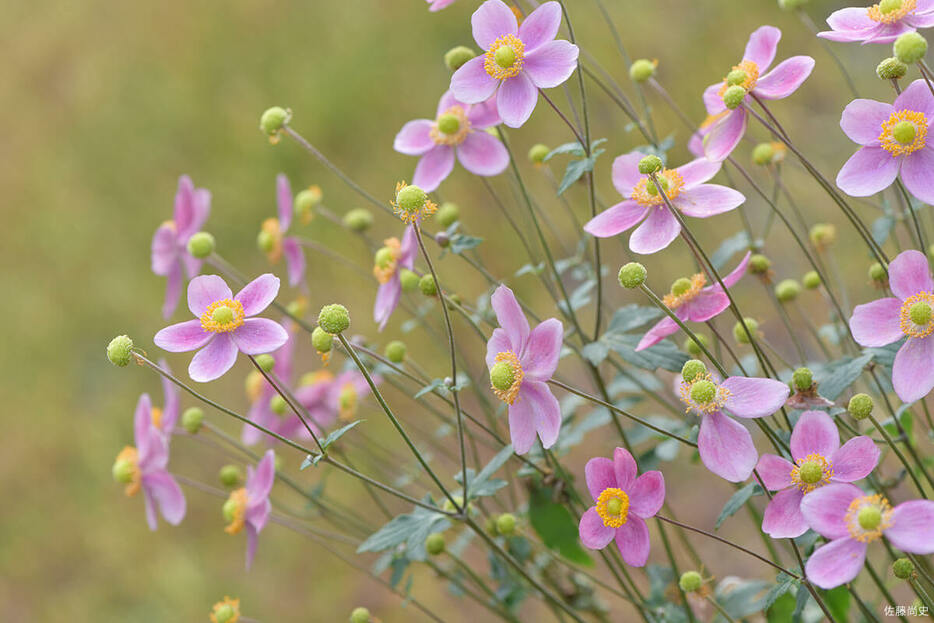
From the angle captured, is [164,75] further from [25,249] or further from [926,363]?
[926,363]

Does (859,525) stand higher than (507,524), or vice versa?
(859,525)

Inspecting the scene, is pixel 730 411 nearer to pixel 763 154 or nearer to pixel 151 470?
pixel 763 154

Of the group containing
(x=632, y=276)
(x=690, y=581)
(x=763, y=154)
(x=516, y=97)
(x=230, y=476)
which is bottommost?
(x=690, y=581)

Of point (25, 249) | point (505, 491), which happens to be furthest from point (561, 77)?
point (25, 249)

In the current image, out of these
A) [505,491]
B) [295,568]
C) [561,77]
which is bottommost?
[295,568]

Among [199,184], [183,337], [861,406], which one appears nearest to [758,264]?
[861,406]

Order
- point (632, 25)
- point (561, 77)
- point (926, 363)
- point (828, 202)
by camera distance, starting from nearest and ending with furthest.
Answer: point (926, 363), point (561, 77), point (828, 202), point (632, 25)
